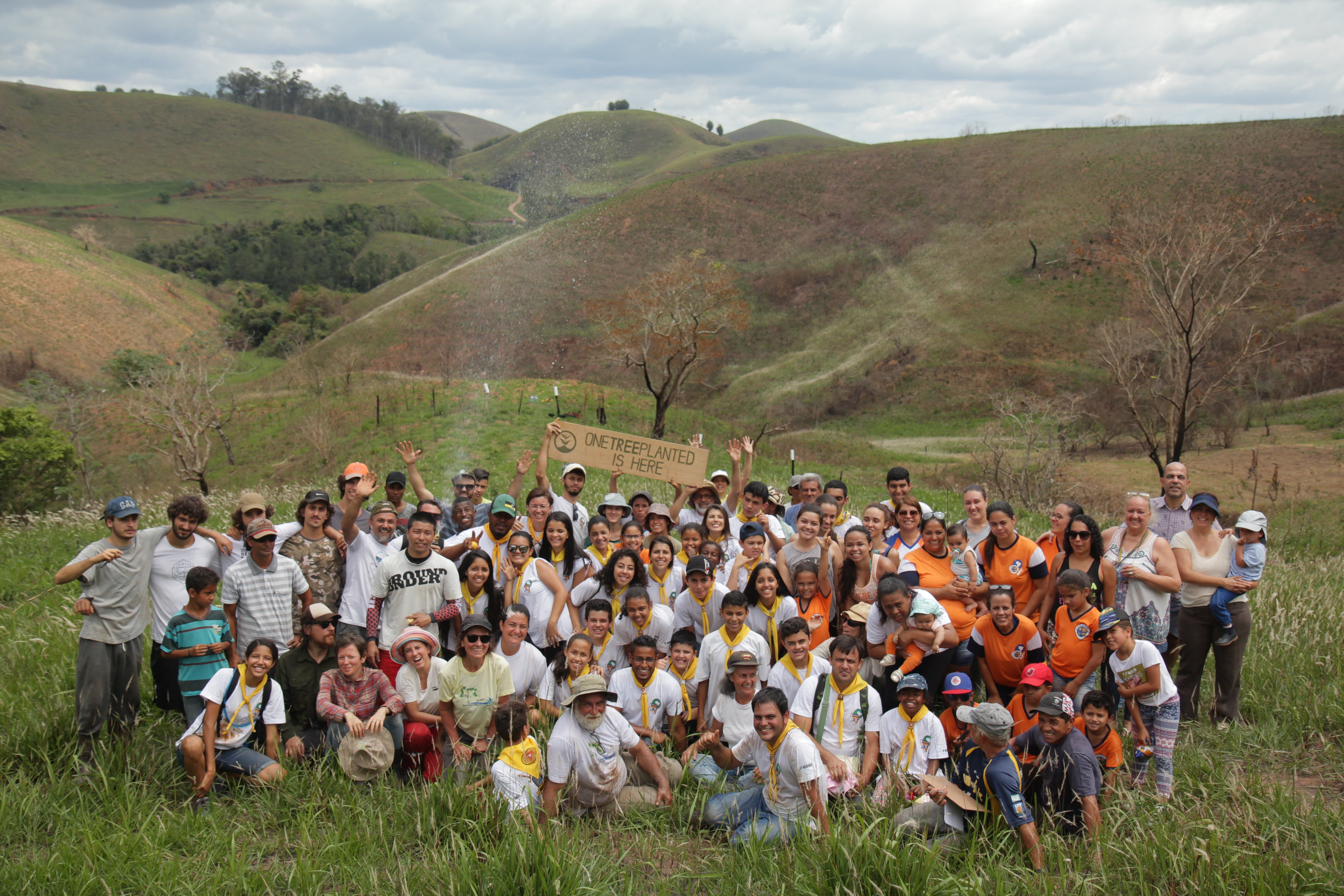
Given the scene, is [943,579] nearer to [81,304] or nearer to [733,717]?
[733,717]

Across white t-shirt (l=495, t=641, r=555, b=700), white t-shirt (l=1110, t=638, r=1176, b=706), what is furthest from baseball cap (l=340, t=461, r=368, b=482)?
white t-shirt (l=1110, t=638, r=1176, b=706)

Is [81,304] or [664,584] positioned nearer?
[664,584]

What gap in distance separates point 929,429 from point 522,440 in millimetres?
25865

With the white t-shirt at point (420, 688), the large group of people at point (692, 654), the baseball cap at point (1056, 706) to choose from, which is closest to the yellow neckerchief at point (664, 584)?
the large group of people at point (692, 654)

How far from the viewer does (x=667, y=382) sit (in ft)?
97.2

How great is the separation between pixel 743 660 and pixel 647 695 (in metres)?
0.86

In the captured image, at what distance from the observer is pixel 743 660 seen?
18.0 ft

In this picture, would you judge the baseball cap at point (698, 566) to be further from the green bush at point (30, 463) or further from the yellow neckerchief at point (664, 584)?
the green bush at point (30, 463)

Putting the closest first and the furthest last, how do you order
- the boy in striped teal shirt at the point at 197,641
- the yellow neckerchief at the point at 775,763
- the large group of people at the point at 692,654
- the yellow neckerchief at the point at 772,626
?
the yellow neckerchief at the point at 775,763
the large group of people at the point at 692,654
the boy in striped teal shirt at the point at 197,641
the yellow neckerchief at the point at 772,626

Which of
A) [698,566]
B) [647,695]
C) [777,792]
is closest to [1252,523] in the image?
[698,566]

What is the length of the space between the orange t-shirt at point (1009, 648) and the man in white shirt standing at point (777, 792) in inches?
73.6

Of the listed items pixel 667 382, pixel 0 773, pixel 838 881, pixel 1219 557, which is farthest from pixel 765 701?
pixel 667 382

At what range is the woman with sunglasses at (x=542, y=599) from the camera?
272 inches

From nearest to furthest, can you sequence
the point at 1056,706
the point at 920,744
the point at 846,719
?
the point at 1056,706, the point at 920,744, the point at 846,719
